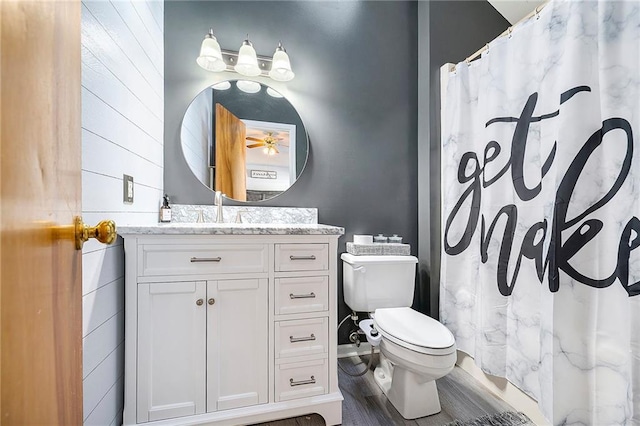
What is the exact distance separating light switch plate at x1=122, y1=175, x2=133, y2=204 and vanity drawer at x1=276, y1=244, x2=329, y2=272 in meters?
0.68

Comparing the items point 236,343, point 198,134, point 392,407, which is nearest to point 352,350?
point 392,407

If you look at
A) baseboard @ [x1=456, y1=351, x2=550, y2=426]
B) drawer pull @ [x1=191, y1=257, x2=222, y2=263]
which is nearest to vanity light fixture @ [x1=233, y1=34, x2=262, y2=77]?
drawer pull @ [x1=191, y1=257, x2=222, y2=263]

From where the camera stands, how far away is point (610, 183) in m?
1.09

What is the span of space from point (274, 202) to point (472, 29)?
190 cm

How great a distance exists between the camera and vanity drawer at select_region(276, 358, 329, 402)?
1314 mm

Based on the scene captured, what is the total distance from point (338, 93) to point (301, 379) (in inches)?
70.1

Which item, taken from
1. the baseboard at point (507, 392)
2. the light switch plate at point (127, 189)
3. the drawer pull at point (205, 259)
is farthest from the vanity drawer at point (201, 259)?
the baseboard at point (507, 392)

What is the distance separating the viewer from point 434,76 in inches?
80.8

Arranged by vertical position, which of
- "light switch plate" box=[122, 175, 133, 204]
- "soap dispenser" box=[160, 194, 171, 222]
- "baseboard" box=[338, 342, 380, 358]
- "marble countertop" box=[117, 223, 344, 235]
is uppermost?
"light switch plate" box=[122, 175, 133, 204]

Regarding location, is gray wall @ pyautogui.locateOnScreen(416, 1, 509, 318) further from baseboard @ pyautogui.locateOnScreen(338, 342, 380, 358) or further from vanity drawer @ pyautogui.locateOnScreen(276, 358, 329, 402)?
vanity drawer @ pyautogui.locateOnScreen(276, 358, 329, 402)

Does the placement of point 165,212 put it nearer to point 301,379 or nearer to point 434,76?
point 301,379

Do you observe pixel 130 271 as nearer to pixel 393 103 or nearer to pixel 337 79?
pixel 337 79

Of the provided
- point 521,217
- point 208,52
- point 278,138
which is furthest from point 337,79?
point 521,217

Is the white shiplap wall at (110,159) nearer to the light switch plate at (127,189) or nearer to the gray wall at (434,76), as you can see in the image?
the light switch plate at (127,189)
